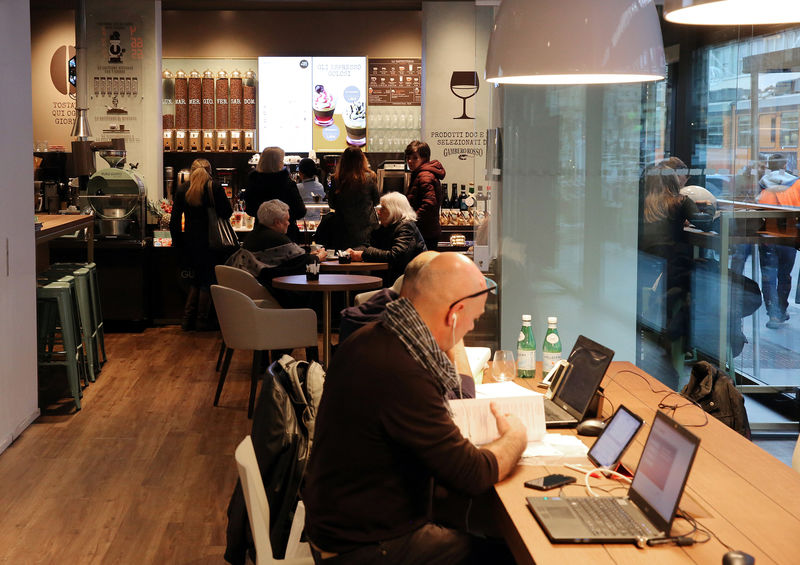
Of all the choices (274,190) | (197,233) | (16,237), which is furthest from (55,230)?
(274,190)

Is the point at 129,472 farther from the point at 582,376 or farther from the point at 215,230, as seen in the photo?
the point at 215,230

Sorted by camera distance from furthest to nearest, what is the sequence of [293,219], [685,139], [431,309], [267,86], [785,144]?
[267,86], [293,219], [685,139], [785,144], [431,309]

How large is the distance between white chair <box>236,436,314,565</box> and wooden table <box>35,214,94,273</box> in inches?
165

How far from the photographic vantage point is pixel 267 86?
11.6 metres

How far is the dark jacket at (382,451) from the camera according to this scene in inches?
92.2

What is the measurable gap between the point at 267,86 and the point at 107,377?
555 cm

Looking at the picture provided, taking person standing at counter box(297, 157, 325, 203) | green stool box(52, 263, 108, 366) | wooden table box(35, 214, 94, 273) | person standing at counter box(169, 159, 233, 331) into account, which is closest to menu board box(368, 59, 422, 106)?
person standing at counter box(297, 157, 325, 203)

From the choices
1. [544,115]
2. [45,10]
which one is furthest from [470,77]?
[45,10]

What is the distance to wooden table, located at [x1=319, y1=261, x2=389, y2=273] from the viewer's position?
714cm

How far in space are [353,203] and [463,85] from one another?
2845 mm

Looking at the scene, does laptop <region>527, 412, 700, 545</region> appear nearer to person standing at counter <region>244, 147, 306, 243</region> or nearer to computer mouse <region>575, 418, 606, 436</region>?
computer mouse <region>575, 418, 606, 436</region>

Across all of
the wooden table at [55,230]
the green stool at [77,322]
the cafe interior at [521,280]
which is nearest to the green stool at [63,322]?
the cafe interior at [521,280]

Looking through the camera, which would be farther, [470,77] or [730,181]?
[470,77]

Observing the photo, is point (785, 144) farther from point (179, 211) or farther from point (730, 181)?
point (179, 211)
